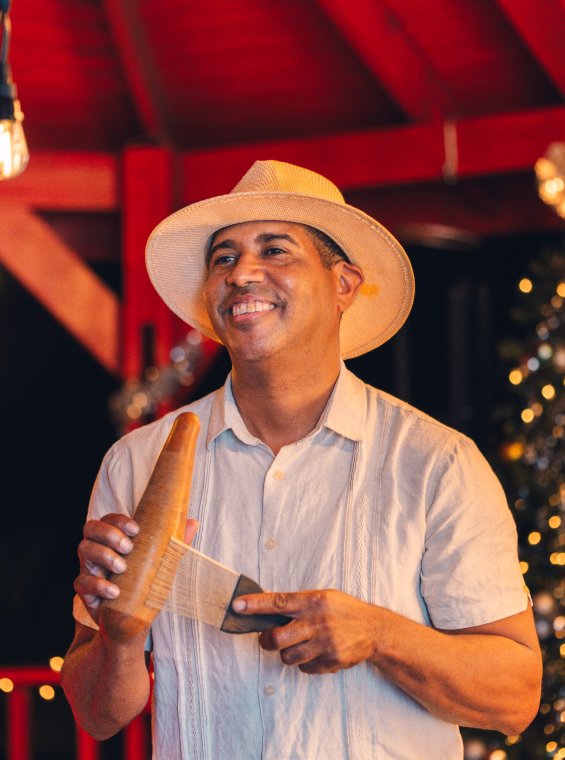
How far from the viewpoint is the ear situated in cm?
221

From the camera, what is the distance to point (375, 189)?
555 cm

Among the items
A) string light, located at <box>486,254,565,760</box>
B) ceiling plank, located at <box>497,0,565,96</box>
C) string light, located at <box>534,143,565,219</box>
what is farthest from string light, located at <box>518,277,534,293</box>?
ceiling plank, located at <box>497,0,565,96</box>

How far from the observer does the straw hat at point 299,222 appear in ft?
6.91

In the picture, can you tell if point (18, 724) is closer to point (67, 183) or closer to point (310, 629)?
point (310, 629)

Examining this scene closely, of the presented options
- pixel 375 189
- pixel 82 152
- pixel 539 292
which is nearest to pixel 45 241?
pixel 82 152

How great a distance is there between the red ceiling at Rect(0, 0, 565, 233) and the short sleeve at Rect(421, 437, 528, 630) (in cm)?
278

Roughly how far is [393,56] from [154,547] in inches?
136

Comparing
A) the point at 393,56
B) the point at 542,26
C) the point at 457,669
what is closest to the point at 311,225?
the point at 457,669

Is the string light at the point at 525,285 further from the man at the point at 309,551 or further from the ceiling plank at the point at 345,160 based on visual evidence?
the man at the point at 309,551

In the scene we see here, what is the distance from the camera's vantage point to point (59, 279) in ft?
17.4

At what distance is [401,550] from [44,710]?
516cm

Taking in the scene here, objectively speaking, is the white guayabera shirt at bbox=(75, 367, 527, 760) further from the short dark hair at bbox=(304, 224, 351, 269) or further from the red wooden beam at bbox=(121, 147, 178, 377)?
the red wooden beam at bbox=(121, 147, 178, 377)

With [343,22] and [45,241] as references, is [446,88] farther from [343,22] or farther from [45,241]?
[45,241]

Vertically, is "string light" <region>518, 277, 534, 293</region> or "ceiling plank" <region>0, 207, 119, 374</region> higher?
"ceiling plank" <region>0, 207, 119, 374</region>
